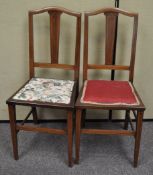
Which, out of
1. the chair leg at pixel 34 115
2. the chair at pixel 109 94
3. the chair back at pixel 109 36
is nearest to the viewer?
the chair at pixel 109 94

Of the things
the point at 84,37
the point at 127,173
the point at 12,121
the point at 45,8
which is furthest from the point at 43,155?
the point at 45,8

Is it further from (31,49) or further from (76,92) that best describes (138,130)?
(31,49)

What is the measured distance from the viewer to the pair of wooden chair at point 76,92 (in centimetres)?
148

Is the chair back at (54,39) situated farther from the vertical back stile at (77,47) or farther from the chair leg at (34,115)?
the chair leg at (34,115)

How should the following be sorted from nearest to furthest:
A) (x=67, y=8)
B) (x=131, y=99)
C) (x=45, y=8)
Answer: (x=131, y=99), (x=45, y=8), (x=67, y=8)

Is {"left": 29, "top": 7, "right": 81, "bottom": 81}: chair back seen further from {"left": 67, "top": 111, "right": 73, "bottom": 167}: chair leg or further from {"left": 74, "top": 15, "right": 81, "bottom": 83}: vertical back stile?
{"left": 67, "top": 111, "right": 73, "bottom": 167}: chair leg

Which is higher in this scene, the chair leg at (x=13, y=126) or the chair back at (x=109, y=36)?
the chair back at (x=109, y=36)

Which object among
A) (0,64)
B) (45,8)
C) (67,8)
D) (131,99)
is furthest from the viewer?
(0,64)

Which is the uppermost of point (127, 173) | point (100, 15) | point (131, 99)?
point (100, 15)

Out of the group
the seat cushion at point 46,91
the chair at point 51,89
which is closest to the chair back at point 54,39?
the chair at point 51,89

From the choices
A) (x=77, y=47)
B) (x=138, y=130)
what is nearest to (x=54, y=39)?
(x=77, y=47)

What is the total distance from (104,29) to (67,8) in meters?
0.32

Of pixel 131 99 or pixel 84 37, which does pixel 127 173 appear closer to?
pixel 131 99

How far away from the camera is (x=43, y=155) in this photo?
5.68ft
